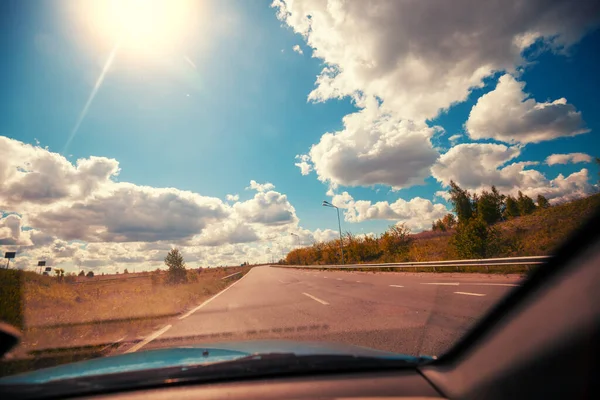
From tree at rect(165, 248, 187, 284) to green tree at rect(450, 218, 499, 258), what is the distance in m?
28.0

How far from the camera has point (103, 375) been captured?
2.07 m

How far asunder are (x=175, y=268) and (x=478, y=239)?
2907 centimetres

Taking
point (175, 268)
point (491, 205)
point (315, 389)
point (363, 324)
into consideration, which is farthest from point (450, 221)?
point (315, 389)

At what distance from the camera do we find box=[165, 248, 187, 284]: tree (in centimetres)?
3138

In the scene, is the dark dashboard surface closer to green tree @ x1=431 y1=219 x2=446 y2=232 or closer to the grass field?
the grass field

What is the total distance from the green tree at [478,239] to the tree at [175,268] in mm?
27958

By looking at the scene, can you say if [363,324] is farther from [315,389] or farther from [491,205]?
[491,205]

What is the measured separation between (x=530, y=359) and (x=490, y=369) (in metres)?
0.28

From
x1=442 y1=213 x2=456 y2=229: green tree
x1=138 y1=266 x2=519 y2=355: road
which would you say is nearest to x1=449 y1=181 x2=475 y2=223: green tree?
x1=442 y1=213 x2=456 y2=229: green tree

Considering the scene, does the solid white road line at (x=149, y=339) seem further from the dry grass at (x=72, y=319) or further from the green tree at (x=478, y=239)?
the green tree at (x=478, y=239)

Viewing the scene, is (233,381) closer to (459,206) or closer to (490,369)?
(490,369)

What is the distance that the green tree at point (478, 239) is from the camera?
17.5 metres

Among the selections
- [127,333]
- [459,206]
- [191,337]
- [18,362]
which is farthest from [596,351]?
[459,206]

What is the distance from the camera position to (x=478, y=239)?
1797 cm
